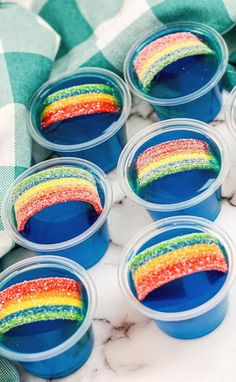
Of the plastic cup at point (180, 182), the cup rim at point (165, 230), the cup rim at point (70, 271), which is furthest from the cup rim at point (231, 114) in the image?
the cup rim at point (70, 271)

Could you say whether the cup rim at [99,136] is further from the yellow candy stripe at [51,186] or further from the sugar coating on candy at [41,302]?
the sugar coating on candy at [41,302]

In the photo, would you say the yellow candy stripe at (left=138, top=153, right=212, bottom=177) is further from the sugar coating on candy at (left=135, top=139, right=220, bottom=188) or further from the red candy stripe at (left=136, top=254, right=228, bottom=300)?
the red candy stripe at (left=136, top=254, right=228, bottom=300)

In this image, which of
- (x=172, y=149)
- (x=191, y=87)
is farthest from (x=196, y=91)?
(x=172, y=149)

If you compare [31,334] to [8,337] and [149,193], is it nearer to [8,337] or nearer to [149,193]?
[8,337]

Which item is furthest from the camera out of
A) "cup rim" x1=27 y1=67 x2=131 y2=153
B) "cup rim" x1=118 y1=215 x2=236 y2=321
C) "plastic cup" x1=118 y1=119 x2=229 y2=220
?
"cup rim" x1=27 y1=67 x2=131 y2=153

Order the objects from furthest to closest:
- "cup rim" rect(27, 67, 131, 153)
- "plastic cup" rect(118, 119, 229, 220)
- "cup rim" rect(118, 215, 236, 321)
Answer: "cup rim" rect(27, 67, 131, 153) < "plastic cup" rect(118, 119, 229, 220) < "cup rim" rect(118, 215, 236, 321)

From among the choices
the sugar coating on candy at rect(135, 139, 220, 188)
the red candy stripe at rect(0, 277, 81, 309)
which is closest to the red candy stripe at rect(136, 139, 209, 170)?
the sugar coating on candy at rect(135, 139, 220, 188)

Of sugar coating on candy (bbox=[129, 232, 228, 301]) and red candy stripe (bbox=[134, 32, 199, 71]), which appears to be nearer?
sugar coating on candy (bbox=[129, 232, 228, 301])
